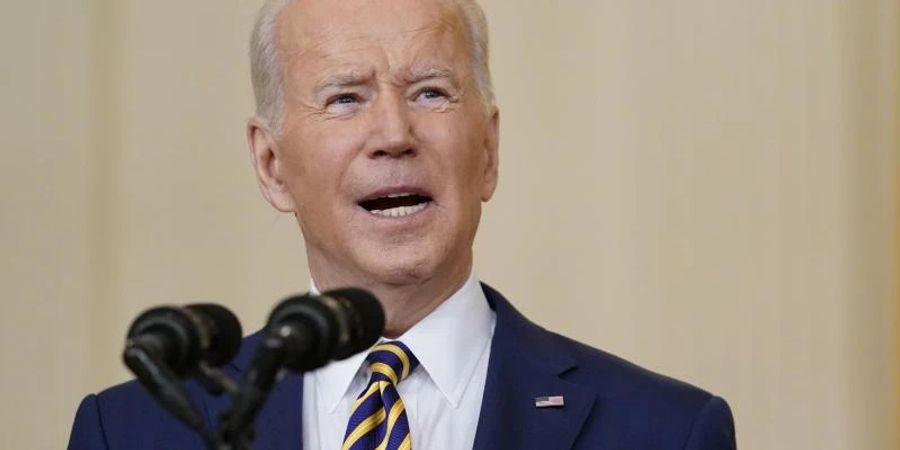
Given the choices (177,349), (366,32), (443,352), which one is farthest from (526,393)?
(177,349)

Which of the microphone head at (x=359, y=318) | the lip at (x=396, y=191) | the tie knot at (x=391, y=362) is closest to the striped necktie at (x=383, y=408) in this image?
the tie knot at (x=391, y=362)

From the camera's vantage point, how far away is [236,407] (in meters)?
1.72

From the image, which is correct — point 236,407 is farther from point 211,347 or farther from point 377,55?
point 377,55

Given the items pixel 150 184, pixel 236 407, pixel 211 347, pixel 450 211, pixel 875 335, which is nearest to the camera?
pixel 236 407

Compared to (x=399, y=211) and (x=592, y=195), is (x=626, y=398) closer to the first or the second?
(x=399, y=211)

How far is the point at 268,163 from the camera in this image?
2734mm

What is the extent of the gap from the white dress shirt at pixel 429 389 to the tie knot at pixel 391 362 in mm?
11

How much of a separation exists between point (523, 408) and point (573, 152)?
4.57 feet

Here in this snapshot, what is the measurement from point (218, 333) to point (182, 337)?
6 centimetres

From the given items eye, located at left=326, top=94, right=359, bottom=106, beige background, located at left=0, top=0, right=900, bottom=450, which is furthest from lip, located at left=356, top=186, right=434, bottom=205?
beige background, located at left=0, top=0, right=900, bottom=450

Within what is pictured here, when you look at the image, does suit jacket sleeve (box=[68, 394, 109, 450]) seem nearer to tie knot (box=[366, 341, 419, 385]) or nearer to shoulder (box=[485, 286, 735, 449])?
tie knot (box=[366, 341, 419, 385])

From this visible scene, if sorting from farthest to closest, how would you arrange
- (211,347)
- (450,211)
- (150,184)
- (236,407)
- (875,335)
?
(150,184) < (875,335) < (450,211) < (211,347) < (236,407)

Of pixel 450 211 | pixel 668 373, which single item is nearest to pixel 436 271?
pixel 450 211

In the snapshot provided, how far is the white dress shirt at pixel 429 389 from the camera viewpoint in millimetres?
2564
